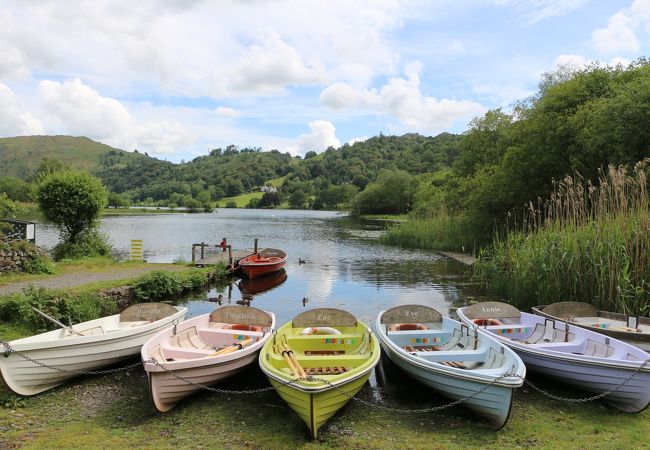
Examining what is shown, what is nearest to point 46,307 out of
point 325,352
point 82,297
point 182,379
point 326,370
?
point 82,297

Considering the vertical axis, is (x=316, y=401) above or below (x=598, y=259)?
below

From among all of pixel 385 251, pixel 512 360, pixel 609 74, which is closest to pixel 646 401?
pixel 512 360

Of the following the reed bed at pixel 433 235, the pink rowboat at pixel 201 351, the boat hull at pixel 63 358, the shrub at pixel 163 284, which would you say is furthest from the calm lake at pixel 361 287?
the reed bed at pixel 433 235

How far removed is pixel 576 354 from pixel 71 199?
69.0 feet

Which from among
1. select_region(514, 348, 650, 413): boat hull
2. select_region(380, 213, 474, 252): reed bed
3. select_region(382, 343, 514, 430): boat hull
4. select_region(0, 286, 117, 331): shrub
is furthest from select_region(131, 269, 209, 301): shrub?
select_region(380, 213, 474, 252): reed bed

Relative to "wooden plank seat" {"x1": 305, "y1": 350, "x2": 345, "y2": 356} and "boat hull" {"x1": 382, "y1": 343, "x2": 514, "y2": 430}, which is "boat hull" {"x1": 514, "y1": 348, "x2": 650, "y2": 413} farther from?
"wooden plank seat" {"x1": 305, "y1": 350, "x2": 345, "y2": 356}

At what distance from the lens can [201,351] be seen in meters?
8.20

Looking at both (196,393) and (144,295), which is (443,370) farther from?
(144,295)

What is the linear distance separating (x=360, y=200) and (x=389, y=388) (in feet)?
275

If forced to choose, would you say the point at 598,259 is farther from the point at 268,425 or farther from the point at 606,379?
the point at 268,425

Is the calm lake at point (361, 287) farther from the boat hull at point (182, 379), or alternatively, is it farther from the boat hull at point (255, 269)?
the boat hull at point (182, 379)

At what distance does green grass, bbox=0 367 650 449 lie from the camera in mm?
6094

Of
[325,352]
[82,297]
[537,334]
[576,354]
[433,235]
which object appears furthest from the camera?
[433,235]

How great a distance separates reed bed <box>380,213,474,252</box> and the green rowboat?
23827mm
